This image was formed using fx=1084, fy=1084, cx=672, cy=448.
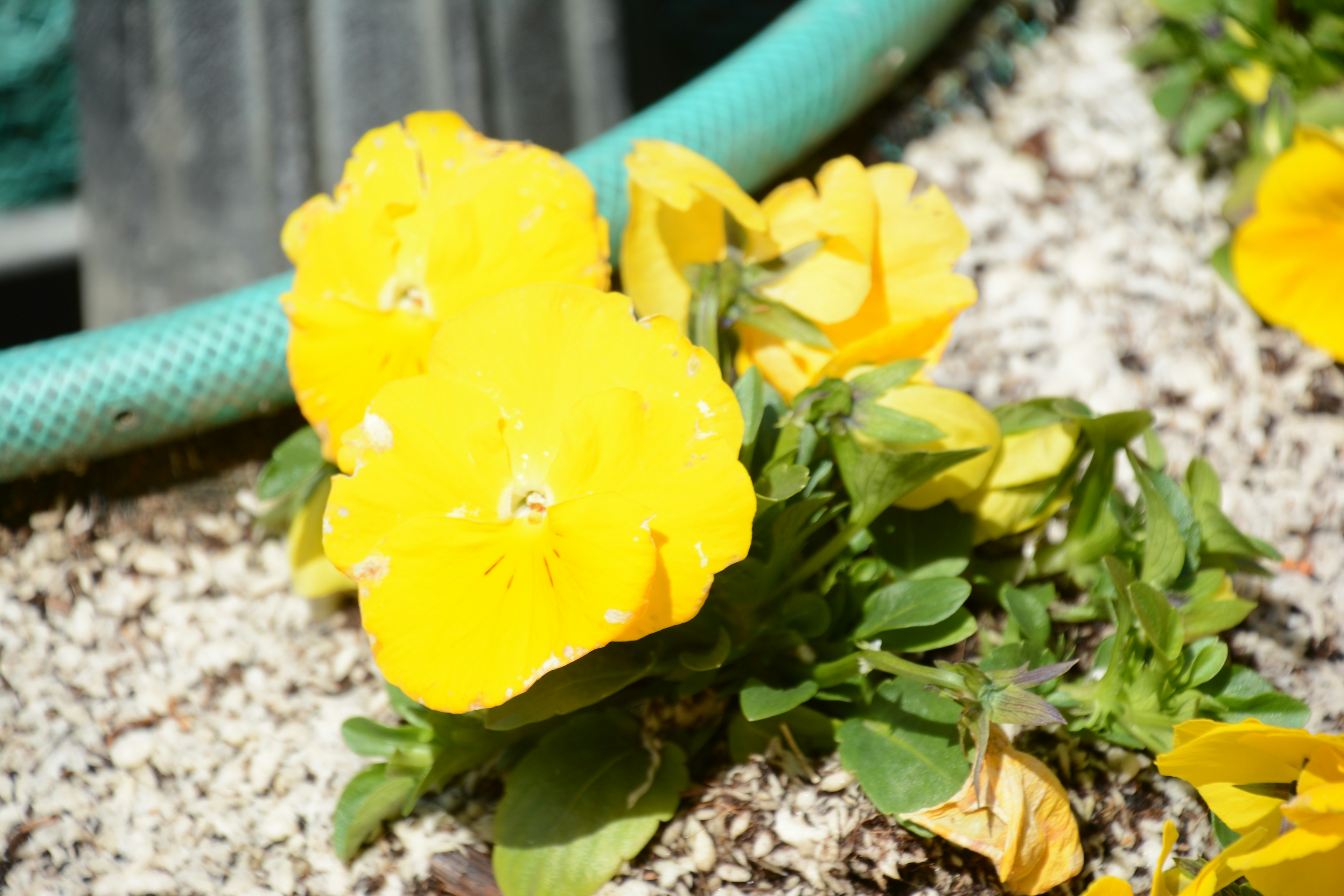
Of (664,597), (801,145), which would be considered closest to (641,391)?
(664,597)

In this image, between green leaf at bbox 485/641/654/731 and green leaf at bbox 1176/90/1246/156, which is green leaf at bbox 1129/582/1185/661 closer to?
green leaf at bbox 485/641/654/731

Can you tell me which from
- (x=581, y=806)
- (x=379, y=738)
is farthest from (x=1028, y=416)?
(x=379, y=738)

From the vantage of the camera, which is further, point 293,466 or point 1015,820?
point 293,466

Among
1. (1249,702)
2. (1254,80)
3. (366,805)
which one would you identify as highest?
(1254,80)

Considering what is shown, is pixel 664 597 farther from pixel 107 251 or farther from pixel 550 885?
pixel 107 251

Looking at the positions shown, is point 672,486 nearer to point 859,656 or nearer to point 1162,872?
point 859,656
